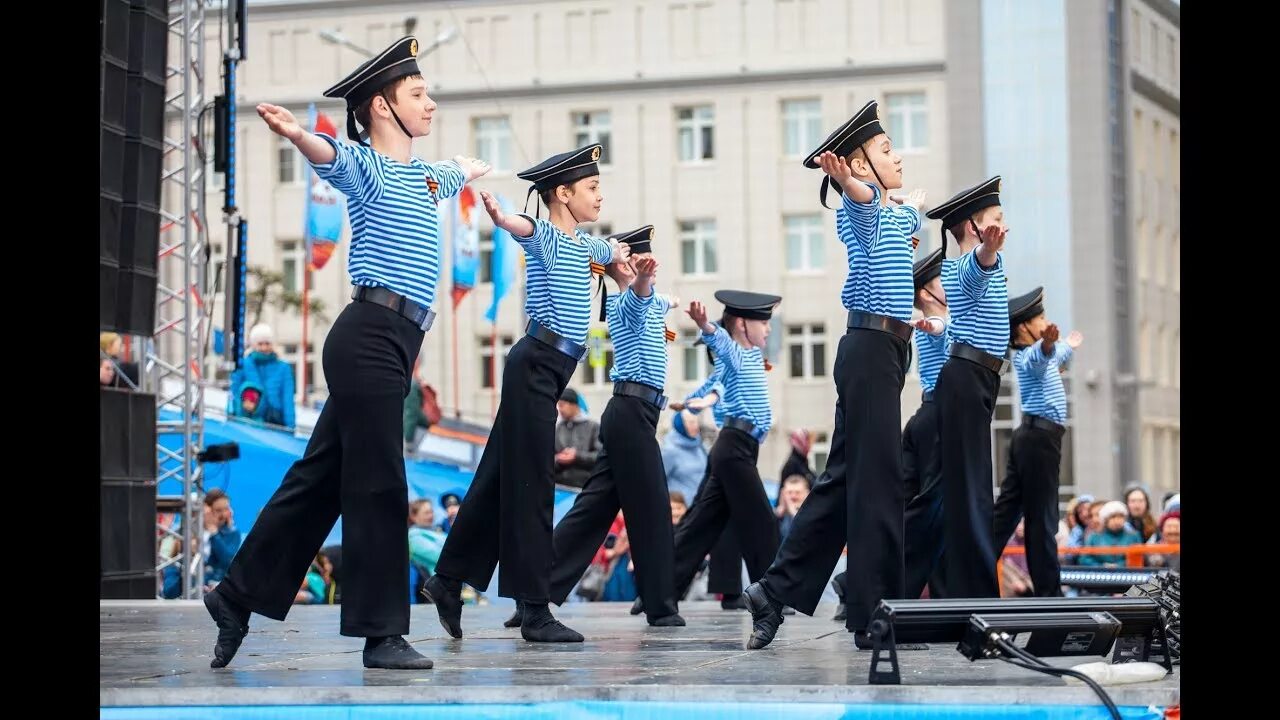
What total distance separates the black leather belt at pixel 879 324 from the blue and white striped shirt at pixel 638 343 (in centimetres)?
180

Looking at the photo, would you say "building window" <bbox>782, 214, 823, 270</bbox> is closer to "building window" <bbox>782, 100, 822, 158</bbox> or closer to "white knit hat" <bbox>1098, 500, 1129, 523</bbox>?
"building window" <bbox>782, 100, 822, 158</bbox>

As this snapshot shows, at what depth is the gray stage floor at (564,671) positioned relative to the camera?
16.2 feet

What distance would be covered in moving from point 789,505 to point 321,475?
26.8ft

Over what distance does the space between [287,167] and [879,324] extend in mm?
35181

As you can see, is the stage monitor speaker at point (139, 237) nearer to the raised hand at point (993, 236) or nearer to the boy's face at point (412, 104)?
the boy's face at point (412, 104)

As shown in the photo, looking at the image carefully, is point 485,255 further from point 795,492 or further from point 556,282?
point 556,282

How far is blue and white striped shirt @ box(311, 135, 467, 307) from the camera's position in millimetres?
6234

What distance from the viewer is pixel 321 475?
6.30 m

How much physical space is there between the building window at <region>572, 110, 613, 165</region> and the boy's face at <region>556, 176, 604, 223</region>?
103ft

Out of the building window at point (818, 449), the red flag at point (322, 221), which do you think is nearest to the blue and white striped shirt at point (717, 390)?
the red flag at point (322, 221)

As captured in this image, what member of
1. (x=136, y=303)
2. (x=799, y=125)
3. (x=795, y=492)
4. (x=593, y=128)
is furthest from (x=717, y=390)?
(x=593, y=128)

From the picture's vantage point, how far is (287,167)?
4097 cm
